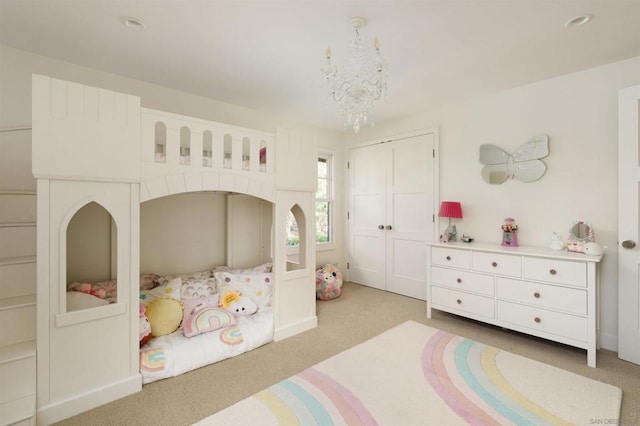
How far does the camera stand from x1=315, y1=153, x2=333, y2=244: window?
4824mm

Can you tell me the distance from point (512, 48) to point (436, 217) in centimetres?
203

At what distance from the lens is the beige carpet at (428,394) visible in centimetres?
172

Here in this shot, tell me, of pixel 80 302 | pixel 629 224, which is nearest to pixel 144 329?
pixel 80 302

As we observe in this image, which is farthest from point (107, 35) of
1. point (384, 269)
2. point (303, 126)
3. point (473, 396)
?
point (384, 269)

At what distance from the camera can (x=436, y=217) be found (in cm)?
383

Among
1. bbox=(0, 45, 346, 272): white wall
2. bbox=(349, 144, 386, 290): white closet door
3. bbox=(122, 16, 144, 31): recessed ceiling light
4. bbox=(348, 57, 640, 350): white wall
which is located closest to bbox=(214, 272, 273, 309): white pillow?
bbox=(0, 45, 346, 272): white wall

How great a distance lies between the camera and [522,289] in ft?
8.61

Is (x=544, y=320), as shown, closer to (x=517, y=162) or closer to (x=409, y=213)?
(x=517, y=162)

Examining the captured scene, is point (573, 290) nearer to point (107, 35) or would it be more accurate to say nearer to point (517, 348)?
point (517, 348)

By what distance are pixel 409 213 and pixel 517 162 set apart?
1423 mm

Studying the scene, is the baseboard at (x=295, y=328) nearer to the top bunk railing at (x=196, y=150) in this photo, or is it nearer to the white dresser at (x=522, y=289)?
the white dresser at (x=522, y=289)

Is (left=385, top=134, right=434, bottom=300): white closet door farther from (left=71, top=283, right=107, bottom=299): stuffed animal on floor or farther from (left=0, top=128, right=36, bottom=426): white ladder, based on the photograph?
(left=0, top=128, right=36, bottom=426): white ladder

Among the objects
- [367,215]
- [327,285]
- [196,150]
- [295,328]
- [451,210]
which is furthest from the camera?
[367,215]

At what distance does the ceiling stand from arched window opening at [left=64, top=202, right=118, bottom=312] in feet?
4.44
